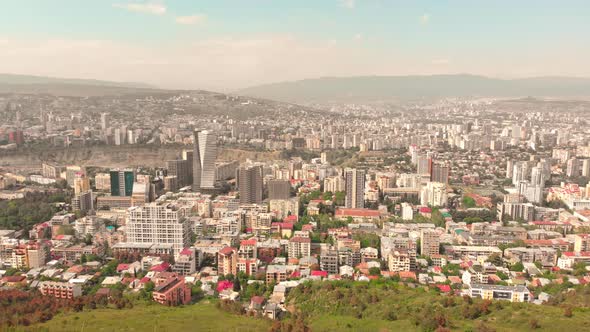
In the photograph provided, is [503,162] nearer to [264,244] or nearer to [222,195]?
[222,195]

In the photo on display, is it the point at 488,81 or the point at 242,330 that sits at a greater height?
the point at 488,81

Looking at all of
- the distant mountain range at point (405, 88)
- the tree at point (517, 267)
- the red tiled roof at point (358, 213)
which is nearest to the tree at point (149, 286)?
the red tiled roof at point (358, 213)

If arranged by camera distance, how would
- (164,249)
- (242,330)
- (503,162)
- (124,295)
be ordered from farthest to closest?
(503,162) → (164,249) → (124,295) → (242,330)

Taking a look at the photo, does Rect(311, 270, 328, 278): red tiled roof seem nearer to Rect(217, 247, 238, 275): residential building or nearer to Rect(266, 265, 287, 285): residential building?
Rect(266, 265, 287, 285): residential building

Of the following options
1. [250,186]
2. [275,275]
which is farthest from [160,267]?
[250,186]

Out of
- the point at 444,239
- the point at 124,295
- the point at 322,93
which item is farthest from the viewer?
the point at 322,93

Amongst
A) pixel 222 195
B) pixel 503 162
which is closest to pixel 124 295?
pixel 222 195

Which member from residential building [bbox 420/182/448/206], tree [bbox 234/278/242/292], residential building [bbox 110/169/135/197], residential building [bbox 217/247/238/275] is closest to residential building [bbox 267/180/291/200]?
residential building [bbox 420/182/448/206]
